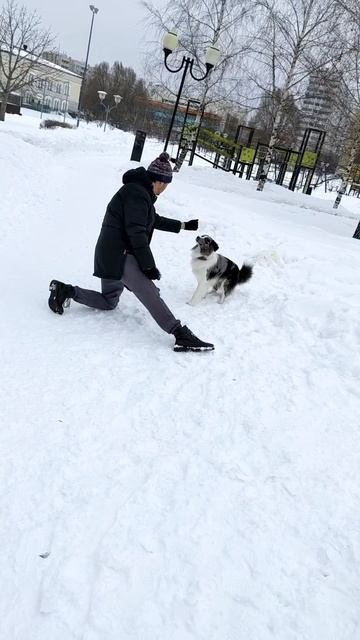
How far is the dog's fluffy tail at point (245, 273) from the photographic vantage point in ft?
16.7

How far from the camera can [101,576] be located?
1921mm

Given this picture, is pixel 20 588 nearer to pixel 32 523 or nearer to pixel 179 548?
pixel 32 523

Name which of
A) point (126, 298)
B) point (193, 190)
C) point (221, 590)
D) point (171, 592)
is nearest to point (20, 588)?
point (171, 592)

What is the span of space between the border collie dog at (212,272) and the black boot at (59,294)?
4.57 feet

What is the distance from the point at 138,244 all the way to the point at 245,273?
182cm

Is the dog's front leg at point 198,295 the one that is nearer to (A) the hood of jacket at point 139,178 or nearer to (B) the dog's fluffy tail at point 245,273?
(B) the dog's fluffy tail at point 245,273

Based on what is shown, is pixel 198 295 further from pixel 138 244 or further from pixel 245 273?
pixel 138 244

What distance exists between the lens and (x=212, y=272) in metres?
4.79

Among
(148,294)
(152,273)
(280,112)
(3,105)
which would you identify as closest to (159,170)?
(152,273)

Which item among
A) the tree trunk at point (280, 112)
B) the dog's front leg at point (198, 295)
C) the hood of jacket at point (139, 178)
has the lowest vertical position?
the dog's front leg at point (198, 295)

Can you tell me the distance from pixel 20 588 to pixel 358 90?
623 inches

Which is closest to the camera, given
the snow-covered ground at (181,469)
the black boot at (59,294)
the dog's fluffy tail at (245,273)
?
the snow-covered ground at (181,469)

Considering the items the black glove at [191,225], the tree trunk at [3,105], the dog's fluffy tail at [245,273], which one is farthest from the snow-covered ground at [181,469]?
the tree trunk at [3,105]

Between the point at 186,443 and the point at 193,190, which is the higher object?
the point at 193,190
